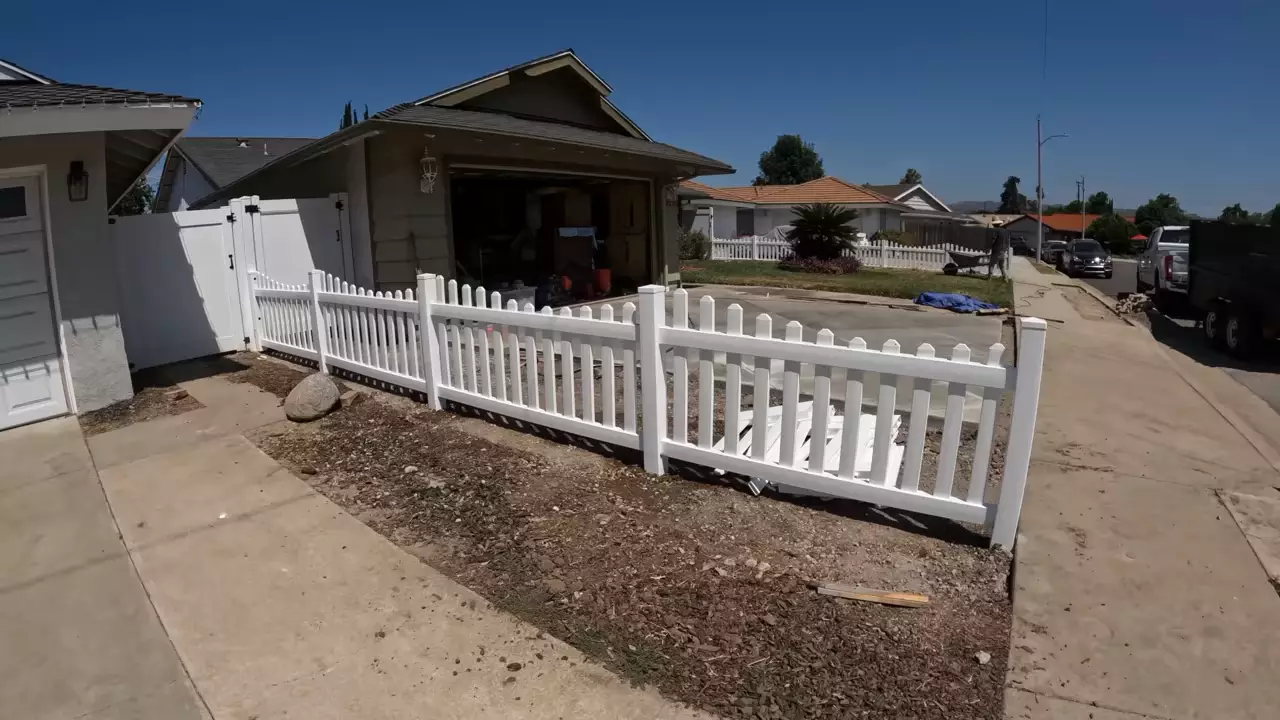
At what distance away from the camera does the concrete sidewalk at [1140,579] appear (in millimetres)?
2768

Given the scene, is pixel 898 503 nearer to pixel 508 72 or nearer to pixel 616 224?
pixel 508 72

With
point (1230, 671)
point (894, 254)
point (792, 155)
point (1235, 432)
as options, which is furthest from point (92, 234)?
point (792, 155)

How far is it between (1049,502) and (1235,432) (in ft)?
9.91

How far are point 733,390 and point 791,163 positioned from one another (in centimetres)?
8818

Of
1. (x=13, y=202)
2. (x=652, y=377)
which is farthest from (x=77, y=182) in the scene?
(x=652, y=377)

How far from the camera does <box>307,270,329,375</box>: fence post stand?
304 inches

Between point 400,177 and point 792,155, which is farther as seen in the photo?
point 792,155

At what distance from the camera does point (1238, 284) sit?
10250 millimetres

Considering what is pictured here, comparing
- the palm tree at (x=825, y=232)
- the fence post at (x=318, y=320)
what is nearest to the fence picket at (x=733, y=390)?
the fence post at (x=318, y=320)

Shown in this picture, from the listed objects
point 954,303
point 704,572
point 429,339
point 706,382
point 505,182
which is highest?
point 505,182

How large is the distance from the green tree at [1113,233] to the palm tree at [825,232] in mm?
Answer: 40158

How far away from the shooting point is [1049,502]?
4.47 metres

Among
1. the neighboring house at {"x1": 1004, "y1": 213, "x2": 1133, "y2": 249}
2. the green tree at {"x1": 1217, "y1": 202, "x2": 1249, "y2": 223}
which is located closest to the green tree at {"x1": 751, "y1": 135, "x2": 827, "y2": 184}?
the neighboring house at {"x1": 1004, "y1": 213, "x2": 1133, "y2": 249}

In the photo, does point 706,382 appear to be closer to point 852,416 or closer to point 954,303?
point 852,416
